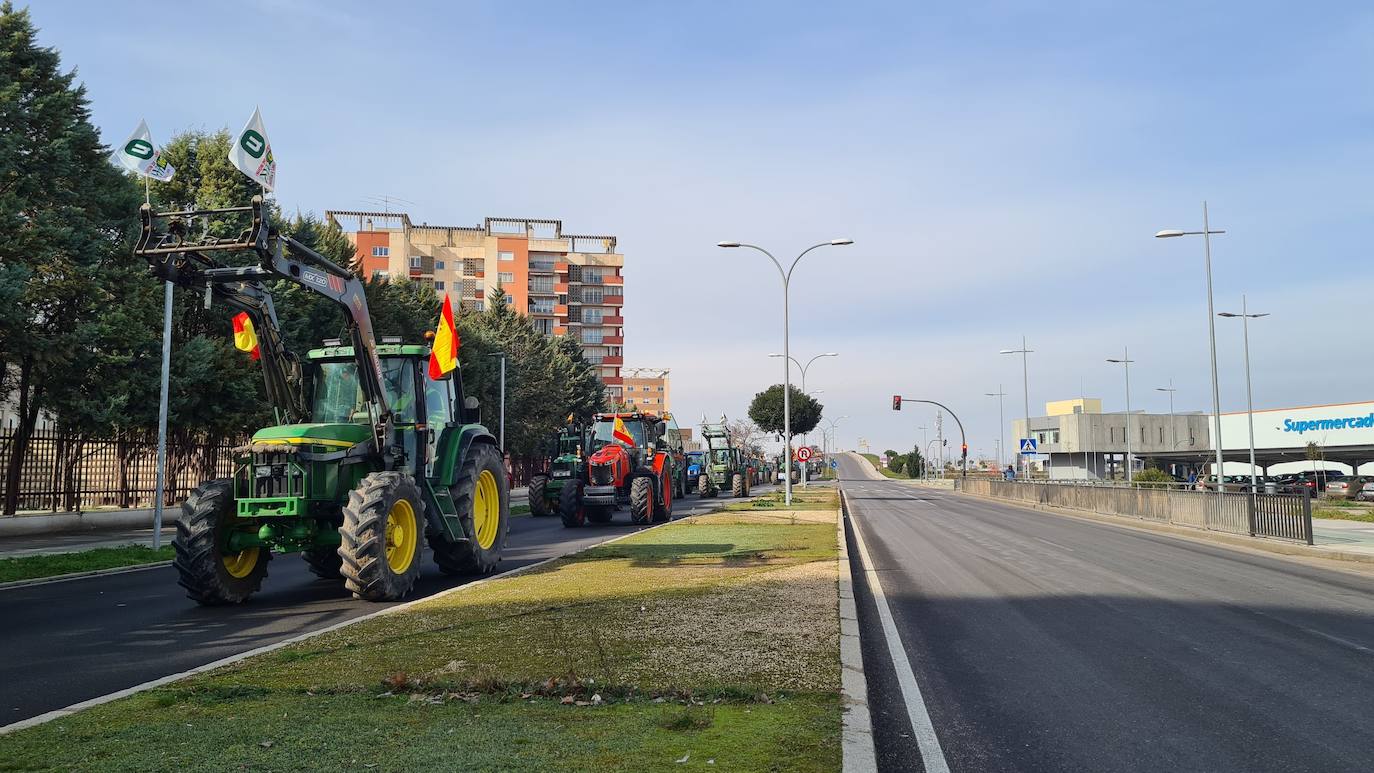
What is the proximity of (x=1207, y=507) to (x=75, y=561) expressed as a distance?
24.9 meters

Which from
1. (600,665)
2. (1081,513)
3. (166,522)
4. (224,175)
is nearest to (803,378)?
(1081,513)

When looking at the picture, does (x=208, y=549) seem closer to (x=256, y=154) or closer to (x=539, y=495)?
(x=256, y=154)

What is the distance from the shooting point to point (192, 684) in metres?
5.99

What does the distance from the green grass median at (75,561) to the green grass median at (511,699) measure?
26.8ft

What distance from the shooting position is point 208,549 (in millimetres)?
10078

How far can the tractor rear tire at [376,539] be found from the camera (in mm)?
9844

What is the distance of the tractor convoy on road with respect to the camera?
9586mm

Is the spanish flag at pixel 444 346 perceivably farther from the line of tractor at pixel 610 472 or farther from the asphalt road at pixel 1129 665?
the line of tractor at pixel 610 472

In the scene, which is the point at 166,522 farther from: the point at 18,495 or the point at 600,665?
the point at 600,665

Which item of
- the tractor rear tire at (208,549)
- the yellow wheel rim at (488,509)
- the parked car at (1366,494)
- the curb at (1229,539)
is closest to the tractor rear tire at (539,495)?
the yellow wheel rim at (488,509)

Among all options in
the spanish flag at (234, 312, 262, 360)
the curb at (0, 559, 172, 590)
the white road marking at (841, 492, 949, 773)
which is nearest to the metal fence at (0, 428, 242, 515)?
the curb at (0, 559, 172, 590)

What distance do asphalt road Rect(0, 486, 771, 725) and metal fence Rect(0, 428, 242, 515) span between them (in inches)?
387

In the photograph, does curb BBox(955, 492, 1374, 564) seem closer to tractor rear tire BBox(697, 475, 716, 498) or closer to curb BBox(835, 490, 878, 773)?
curb BBox(835, 490, 878, 773)

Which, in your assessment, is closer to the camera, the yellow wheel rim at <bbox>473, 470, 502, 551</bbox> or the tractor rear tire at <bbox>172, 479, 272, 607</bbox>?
the tractor rear tire at <bbox>172, 479, 272, 607</bbox>
